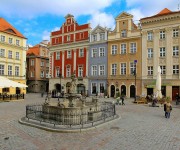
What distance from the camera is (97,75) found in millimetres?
41656

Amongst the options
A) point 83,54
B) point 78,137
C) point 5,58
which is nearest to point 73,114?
point 78,137

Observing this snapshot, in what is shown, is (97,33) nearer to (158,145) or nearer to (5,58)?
(5,58)

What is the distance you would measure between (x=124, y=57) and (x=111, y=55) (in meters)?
2.94

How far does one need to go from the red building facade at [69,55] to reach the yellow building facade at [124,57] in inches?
241

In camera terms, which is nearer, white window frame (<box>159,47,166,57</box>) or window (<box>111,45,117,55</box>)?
white window frame (<box>159,47,166,57</box>)

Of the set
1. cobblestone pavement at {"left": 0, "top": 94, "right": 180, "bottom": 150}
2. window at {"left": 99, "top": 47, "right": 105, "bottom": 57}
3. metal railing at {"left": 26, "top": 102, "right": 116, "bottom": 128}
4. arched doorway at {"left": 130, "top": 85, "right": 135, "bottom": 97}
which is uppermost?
window at {"left": 99, "top": 47, "right": 105, "bottom": 57}

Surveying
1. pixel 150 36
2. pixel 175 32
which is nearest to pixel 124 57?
pixel 150 36

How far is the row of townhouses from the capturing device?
33344mm

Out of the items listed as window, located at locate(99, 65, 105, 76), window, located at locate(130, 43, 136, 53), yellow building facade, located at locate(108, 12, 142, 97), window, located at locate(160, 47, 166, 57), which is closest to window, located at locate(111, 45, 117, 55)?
yellow building facade, located at locate(108, 12, 142, 97)

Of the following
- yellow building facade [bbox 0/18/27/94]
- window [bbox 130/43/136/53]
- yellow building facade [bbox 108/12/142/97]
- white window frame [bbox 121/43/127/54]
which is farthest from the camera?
yellow building facade [bbox 0/18/27/94]

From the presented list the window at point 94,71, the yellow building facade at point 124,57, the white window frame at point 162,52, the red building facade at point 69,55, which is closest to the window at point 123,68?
the yellow building facade at point 124,57

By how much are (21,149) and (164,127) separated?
8.55 m

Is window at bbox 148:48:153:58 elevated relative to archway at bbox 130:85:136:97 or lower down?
elevated

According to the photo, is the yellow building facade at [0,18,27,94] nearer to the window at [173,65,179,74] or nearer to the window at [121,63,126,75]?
→ the window at [121,63,126,75]
